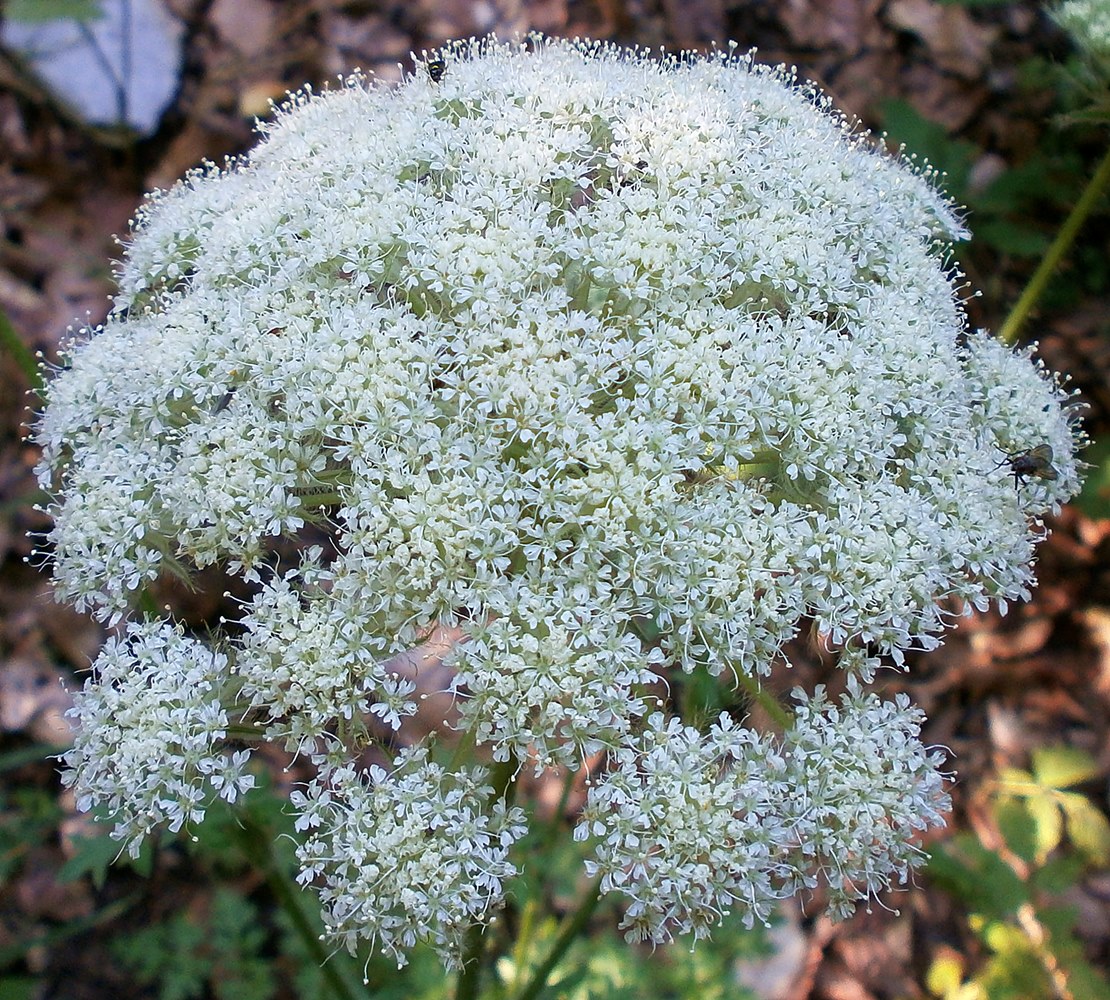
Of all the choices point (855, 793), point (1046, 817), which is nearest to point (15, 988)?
point (855, 793)

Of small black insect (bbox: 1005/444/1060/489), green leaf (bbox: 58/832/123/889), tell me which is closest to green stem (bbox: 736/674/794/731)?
small black insect (bbox: 1005/444/1060/489)

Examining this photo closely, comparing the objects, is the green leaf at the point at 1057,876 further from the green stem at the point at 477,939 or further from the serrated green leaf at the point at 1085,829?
the green stem at the point at 477,939

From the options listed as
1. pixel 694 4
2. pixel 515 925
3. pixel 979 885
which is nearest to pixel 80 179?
pixel 694 4

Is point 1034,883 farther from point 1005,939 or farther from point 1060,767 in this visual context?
point 1060,767

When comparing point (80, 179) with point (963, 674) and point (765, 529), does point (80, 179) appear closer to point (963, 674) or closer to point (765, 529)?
point (765, 529)

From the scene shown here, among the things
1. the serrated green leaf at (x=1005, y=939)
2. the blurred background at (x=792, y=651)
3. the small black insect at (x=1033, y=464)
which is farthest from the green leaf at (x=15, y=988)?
the small black insect at (x=1033, y=464)

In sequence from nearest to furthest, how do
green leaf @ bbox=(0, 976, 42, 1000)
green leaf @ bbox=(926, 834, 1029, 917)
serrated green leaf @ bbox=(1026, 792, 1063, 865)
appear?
green leaf @ bbox=(926, 834, 1029, 917)
serrated green leaf @ bbox=(1026, 792, 1063, 865)
green leaf @ bbox=(0, 976, 42, 1000)

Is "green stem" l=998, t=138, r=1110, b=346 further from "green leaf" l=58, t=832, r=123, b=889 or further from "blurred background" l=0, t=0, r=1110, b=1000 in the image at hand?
"green leaf" l=58, t=832, r=123, b=889
